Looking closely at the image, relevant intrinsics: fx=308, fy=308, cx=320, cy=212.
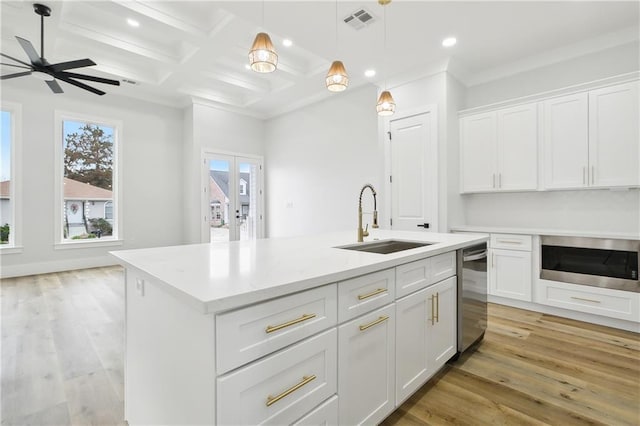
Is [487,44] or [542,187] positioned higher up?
[487,44]

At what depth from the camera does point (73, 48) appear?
441 cm

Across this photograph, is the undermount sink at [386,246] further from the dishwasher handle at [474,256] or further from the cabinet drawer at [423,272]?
the dishwasher handle at [474,256]

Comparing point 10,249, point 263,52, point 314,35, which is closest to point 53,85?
point 10,249

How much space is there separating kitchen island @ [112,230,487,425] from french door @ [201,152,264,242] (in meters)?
4.77

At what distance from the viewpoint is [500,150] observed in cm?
381

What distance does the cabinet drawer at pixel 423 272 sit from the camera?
1623 millimetres

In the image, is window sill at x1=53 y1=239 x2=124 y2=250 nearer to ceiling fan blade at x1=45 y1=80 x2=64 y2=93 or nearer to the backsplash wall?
ceiling fan blade at x1=45 y1=80 x2=64 y2=93

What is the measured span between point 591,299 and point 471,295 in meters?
1.72

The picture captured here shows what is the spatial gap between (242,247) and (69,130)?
551cm

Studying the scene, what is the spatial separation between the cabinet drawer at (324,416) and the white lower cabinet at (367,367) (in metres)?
0.03

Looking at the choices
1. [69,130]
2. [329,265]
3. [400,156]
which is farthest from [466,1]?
[69,130]

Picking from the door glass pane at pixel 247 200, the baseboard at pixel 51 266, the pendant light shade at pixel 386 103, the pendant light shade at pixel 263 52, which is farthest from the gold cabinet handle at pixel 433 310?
the door glass pane at pixel 247 200

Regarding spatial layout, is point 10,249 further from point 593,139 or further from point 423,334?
point 593,139

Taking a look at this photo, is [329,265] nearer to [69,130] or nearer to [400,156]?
[400,156]
